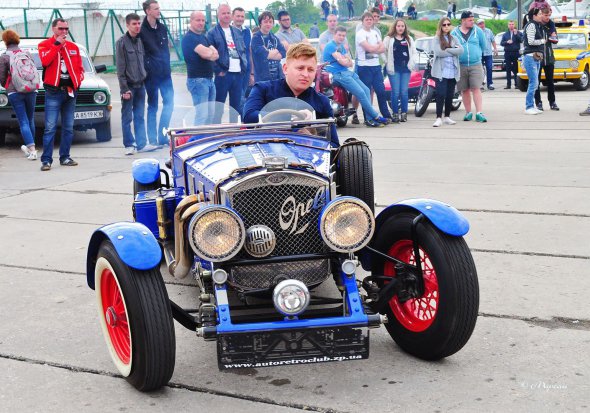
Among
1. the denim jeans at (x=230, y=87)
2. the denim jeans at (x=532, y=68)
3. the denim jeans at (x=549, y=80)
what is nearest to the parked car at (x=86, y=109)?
the denim jeans at (x=230, y=87)

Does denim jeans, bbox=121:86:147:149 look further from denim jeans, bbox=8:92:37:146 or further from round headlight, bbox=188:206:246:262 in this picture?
round headlight, bbox=188:206:246:262

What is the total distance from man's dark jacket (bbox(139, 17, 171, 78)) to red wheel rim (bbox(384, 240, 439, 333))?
8.54 m

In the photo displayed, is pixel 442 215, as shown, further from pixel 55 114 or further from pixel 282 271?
pixel 55 114

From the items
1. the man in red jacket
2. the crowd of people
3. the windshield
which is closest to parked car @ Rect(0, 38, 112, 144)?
the crowd of people

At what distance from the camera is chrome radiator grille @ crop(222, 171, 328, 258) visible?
157 inches

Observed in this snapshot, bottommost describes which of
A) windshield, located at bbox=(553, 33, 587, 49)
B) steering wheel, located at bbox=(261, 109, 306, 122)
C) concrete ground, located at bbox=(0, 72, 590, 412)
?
concrete ground, located at bbox=(0, 72, 590, 412)

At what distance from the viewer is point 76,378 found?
162 inches

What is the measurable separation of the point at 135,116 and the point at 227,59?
1.74 m

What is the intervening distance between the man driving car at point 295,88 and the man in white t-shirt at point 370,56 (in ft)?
29.5

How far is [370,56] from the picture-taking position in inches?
572

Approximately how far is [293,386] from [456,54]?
1049 centimetres

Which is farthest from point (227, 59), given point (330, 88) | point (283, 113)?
point (283, 113)

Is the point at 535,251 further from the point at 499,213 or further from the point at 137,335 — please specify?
the point at 137,335

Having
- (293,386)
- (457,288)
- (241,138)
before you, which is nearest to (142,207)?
(241,138)
